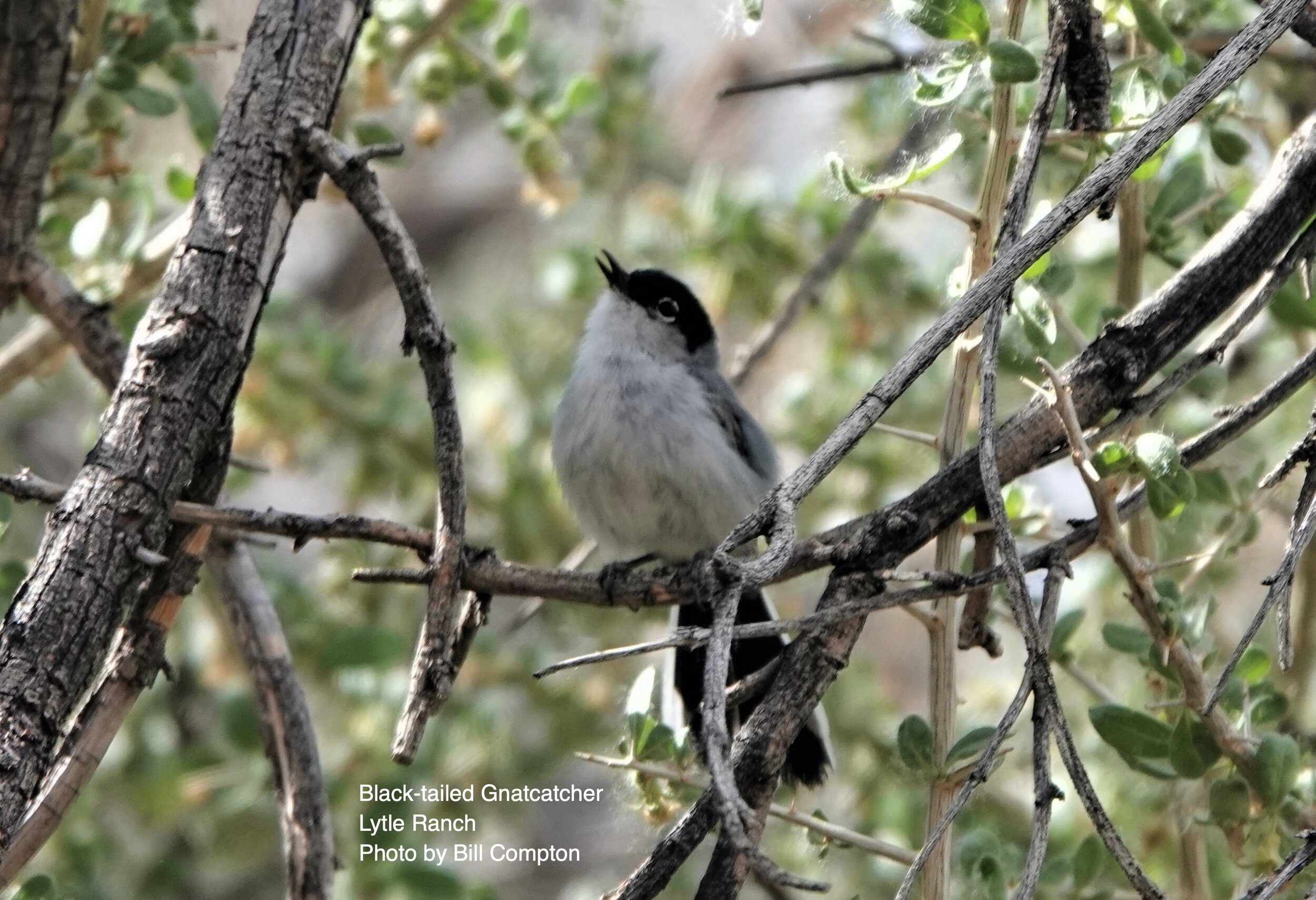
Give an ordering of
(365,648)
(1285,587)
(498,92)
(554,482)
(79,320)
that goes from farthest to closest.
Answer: (554,482)
(498,92)
(365,648)
(79,320)
(1285,587)

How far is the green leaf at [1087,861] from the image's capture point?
250 cm

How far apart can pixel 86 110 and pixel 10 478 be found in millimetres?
1363

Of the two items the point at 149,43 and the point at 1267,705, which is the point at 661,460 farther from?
the point at 1267,705

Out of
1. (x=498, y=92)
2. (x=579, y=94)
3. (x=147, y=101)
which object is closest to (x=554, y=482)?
(x=498, y=92)

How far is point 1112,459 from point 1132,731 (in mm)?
520

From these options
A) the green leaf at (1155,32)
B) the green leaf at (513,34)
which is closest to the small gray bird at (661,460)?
the green leaf at (513,34)

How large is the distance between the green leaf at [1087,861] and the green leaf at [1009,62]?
1.36m

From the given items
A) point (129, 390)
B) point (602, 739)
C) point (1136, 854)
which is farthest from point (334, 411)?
point (1136, 854)

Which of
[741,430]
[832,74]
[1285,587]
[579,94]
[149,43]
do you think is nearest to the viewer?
[1285,587]

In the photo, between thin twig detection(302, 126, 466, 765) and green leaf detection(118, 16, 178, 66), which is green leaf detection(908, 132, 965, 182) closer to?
thin twig detection(302, 126, 466, 765)

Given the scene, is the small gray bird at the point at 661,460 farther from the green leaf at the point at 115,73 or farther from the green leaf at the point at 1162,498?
the green leaf at the point at 1162,498

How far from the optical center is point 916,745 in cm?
216

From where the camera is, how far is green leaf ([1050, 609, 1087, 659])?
2.55 meters

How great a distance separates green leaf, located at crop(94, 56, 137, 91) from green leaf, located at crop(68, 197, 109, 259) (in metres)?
0.26
